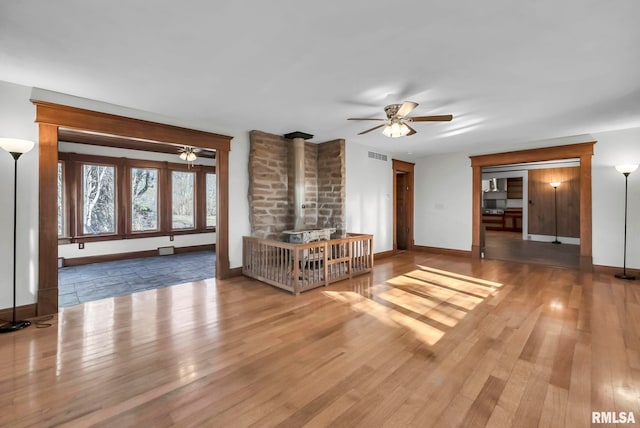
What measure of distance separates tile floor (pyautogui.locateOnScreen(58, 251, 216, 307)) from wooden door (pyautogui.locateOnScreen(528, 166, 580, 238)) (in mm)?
10020

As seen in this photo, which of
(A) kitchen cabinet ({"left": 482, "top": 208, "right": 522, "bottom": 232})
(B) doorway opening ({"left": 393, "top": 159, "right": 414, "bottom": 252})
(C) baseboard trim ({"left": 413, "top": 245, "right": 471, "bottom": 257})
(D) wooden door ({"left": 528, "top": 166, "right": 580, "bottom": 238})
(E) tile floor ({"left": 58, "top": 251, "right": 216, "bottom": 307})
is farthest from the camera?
(A) kitchen cabinet ({"left": 482, "top": 208, "right": 522, "bottom": 232})

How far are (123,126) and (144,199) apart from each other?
12.2 ft

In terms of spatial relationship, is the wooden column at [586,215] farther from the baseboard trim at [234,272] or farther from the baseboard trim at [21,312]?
the baseboard trim at [21,312]

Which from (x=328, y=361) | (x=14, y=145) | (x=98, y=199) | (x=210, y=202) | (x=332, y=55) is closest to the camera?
(x=328, y=361)

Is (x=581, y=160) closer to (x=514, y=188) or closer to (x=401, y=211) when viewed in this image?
(x=401, y=211)

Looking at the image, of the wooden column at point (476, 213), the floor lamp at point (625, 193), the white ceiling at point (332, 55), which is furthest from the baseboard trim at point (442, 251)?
the white ceiling at point (332, 55)

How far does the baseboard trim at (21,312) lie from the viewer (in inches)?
118

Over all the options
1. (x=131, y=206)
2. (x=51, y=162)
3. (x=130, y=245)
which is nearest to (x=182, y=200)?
(x=131, y=206)

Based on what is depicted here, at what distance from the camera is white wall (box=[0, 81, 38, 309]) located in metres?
2.99

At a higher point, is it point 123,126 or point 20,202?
point 123,126

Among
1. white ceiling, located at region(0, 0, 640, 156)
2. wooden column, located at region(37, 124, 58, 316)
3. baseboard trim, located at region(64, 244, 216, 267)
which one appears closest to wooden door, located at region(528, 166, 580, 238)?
white ceiling, located at region(0, 0, 640, 156)

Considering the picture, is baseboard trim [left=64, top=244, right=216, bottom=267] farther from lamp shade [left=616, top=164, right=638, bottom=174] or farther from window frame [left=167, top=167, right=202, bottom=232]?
lamp shade [left=616, top=164, right=638, bottom=174]

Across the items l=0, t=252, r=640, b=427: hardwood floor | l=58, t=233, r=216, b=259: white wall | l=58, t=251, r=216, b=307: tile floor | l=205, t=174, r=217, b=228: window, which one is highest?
l=205, t=174, r=217, b=228: window

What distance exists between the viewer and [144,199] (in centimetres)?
698
